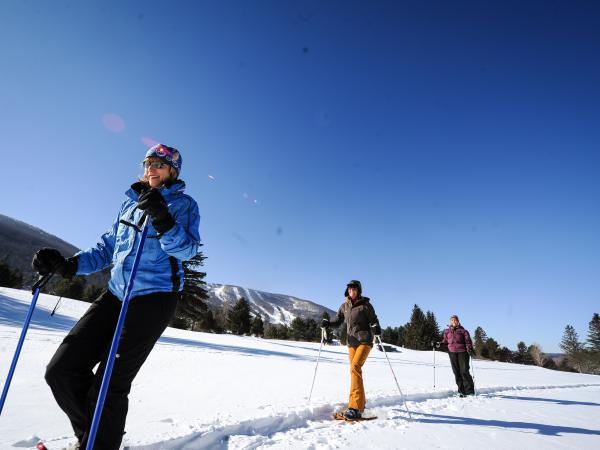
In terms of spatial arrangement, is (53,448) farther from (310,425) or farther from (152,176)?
(310,425)

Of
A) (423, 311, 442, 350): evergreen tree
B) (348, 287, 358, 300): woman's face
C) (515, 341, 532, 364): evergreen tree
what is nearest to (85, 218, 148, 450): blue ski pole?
(348, 287, 358, 300): woman's face

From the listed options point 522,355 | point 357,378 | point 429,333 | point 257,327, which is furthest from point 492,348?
point 357,378

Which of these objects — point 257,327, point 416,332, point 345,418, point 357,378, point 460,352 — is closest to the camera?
point 345,418

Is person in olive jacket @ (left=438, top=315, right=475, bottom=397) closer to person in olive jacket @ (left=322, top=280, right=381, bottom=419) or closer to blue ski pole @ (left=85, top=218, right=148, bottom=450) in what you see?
person in olive jacket @ (left=322, top=280, right=381, bottom=419)

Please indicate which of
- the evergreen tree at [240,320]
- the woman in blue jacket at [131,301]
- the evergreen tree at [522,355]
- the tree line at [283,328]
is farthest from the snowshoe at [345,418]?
the evergreen tree at [522,355]

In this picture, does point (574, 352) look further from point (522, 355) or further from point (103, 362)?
point (103, 362)

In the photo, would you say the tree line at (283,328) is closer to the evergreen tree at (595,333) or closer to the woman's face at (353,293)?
the evergreen tree at (595,333)

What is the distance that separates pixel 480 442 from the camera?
13.4ft

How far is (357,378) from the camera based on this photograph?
5.14m

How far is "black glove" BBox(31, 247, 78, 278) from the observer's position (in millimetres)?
2699

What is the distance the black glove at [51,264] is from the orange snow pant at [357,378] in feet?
13.9

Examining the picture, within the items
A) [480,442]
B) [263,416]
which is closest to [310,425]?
[263,416]

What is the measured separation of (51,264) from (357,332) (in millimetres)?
4628

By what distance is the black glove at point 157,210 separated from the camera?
7.07 ft
